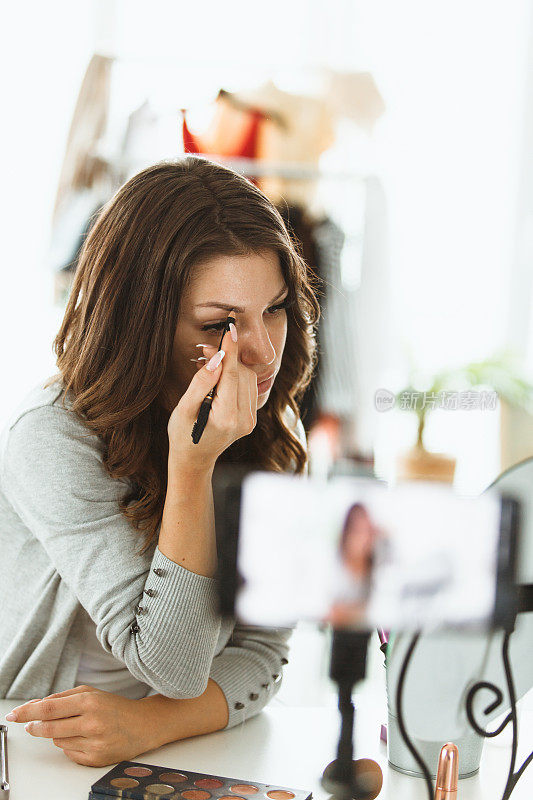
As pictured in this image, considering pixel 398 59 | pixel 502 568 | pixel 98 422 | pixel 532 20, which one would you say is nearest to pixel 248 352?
pixel 98 422

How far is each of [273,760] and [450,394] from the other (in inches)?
11.6

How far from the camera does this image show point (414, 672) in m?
0.46

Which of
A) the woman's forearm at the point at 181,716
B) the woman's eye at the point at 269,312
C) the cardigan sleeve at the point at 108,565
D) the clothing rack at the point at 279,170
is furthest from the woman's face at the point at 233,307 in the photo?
the clothing rack at the point at 279,170

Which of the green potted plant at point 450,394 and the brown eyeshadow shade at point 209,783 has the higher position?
the green potted plant at point 450,394

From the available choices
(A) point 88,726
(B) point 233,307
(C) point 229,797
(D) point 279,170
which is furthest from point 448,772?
(D) point 279,170

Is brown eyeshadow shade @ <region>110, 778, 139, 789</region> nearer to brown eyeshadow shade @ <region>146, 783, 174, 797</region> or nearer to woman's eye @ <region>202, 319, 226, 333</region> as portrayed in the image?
brown eyeshadow shade @ <region>146, 783, 174, 797</region>

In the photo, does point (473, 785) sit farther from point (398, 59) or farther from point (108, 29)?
point (108, 29)

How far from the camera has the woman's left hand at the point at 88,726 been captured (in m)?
0.52

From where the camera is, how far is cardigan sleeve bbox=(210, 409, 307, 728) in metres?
0.62

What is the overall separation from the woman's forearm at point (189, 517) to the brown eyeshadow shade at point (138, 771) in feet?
0.42

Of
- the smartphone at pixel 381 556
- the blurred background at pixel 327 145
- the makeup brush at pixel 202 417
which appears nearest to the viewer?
the smartphone at pixel 381 556

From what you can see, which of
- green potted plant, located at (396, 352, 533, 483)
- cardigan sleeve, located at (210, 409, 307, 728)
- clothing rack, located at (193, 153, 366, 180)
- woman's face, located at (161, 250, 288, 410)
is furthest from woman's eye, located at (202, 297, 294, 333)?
clothing rack, located at (193, 153, 366, 180)

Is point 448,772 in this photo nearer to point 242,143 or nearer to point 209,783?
point 209,783

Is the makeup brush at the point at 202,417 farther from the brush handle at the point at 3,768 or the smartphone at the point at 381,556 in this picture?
the brush handle at the point at 3,768
